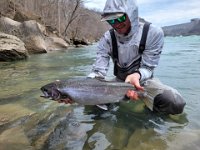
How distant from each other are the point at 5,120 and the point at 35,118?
43 cm

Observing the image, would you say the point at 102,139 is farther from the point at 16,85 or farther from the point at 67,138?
the point at 16,85

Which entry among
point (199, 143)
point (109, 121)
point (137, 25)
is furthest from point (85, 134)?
point (137, 25)

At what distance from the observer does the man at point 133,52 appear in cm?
409

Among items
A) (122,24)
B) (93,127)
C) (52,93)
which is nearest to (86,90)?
(52,93)

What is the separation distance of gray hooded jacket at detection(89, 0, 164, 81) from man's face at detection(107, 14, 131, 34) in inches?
2.1

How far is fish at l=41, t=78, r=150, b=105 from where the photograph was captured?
360 centimetres

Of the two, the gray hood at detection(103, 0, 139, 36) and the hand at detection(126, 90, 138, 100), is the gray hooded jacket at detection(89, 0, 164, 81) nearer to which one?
the gray hood at detection(103, 0, 139, 36)

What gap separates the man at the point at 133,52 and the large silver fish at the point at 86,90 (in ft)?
0.48

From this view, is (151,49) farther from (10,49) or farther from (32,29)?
(32,29)

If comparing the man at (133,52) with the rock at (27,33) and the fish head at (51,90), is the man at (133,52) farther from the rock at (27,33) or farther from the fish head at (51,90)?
the rock at (27,33)

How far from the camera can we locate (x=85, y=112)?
194 inches

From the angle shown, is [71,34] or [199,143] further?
[71,34]

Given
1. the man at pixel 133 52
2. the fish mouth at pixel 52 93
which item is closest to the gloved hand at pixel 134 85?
the man at pixel 133 52

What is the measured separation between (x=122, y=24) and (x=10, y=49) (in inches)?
463
